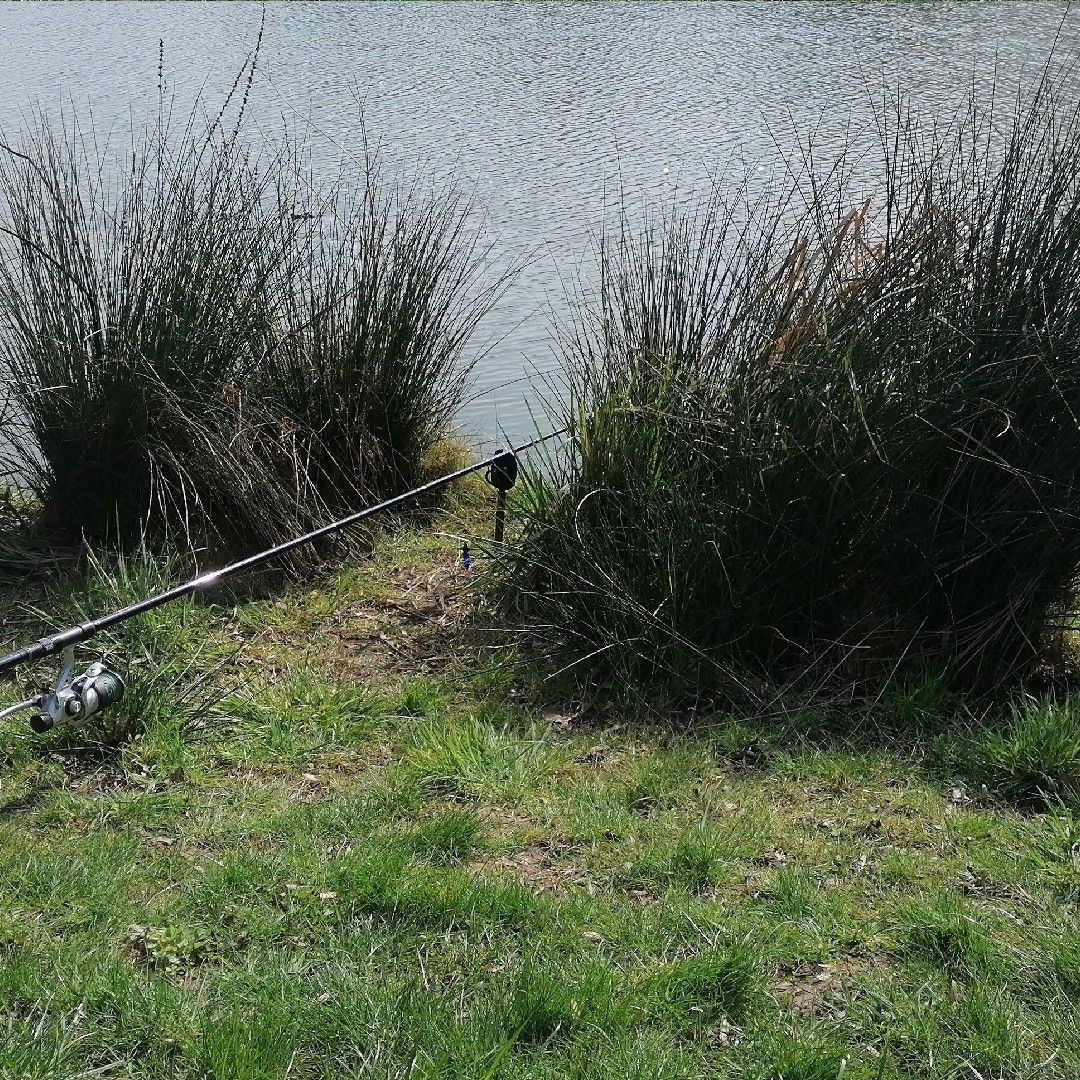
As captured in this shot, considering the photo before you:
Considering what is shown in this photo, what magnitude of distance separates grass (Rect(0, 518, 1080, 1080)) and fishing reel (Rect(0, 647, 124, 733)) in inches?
7.0

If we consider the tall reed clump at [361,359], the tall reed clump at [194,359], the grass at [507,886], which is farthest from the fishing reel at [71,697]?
the tall reed clump at [361,359]

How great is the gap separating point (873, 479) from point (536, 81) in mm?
12451

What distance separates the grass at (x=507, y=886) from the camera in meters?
2.47

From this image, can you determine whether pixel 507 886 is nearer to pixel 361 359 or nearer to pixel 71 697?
pixel 71 697

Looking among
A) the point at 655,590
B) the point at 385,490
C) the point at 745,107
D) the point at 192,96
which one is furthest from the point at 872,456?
the point at 192,96

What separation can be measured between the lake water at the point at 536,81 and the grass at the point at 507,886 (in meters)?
3.69

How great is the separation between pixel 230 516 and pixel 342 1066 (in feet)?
10.0

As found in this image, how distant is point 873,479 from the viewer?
163 inches

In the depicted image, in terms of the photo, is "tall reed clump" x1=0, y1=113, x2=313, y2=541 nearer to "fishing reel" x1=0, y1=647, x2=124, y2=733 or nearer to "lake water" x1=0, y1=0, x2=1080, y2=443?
"fishing reel" x1=0, y1=647, x2=124, y2=733

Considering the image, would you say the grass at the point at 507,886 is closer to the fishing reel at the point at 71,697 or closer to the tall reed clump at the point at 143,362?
the fishing reel at the point at 71,697

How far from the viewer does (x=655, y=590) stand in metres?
4.31

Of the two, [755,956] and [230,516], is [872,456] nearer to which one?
[755,956]

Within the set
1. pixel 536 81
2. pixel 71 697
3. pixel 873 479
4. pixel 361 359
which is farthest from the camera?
pixel 536 81

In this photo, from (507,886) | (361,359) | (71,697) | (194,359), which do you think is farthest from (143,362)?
(507,886)
